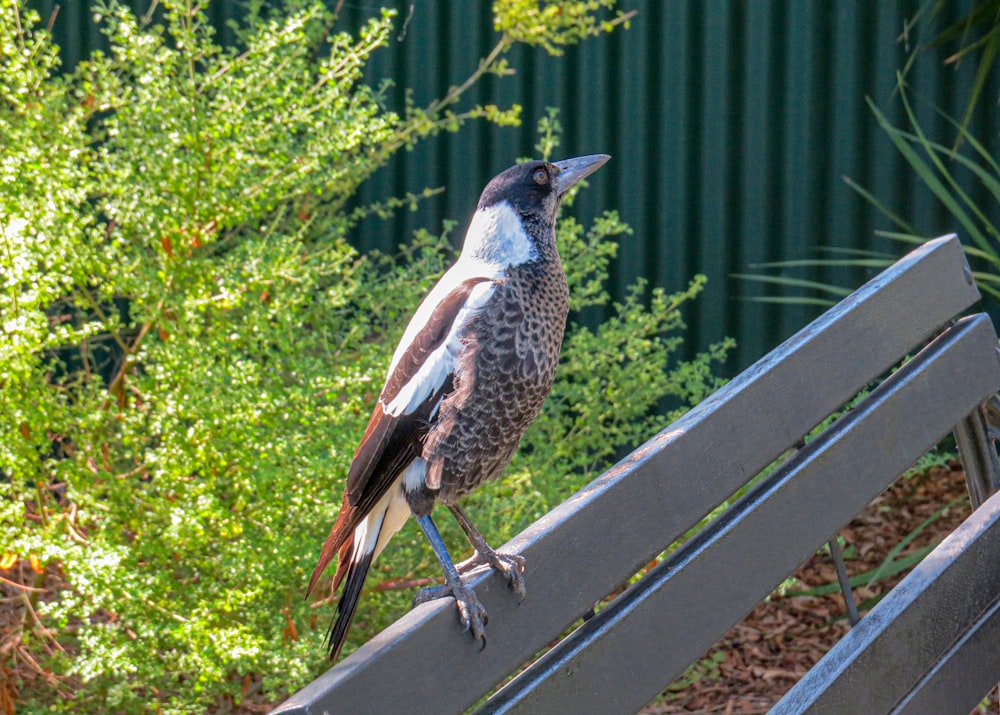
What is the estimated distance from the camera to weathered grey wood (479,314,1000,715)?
1285 mm

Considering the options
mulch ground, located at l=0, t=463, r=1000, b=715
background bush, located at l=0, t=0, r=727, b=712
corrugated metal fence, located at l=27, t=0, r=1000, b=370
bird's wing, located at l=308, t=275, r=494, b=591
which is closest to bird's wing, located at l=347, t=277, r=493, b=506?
bird's wing, located at l=308, t=275, r=494, b=591

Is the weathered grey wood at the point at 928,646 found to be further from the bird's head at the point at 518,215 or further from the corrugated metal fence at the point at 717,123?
the corrugated metal fence at the point at 717,123

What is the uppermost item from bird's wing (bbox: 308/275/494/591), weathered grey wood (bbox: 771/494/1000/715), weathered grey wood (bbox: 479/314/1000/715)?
bird's wing (bbox: 308/275/494/591)

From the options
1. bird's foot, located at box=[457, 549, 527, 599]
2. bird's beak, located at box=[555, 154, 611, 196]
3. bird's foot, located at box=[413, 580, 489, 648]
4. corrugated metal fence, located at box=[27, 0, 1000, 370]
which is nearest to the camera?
bird's foot, located at box=[413, 580, 489, 648]

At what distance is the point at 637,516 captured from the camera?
1.41 m

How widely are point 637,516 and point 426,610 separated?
37 cm

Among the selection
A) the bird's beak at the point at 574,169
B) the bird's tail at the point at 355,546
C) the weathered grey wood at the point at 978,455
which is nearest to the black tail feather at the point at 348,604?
the bird's tail at the point at 355,546

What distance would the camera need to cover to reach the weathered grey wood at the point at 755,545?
129 cm

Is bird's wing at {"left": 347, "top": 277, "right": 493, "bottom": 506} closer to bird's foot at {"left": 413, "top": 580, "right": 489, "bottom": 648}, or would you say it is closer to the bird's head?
the bird's head

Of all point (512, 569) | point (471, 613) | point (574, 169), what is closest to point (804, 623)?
point (574, 169)

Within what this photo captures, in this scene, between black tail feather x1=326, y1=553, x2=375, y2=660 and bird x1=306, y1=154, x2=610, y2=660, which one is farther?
bird x1=306, y1=154, x2=610, y2=660

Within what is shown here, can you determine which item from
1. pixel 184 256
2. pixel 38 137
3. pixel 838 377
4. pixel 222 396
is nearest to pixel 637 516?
pixel 838 377

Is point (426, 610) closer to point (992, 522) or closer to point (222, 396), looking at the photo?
point (992, 522)

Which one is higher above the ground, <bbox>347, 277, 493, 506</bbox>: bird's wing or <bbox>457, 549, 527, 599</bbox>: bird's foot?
<bbox>347, 277, 493, 506</bbox>: bird's wing
